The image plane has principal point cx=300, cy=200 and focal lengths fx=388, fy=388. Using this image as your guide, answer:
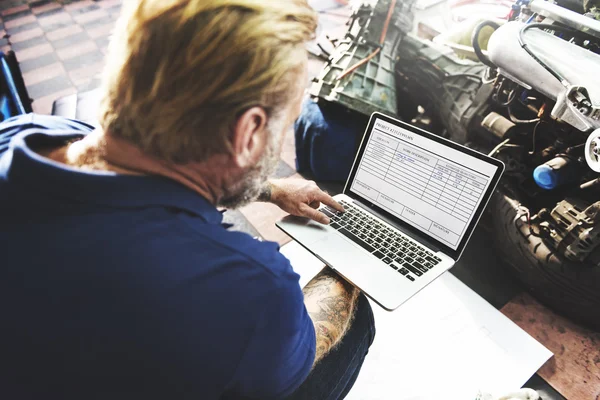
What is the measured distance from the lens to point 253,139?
684 mm

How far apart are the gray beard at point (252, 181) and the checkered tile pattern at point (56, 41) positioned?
8.04 ft

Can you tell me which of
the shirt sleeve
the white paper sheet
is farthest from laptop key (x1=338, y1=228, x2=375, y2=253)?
the shirt sleeve

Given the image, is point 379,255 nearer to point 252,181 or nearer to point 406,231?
point 406,231

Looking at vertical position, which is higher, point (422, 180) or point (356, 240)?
point (422, 180)

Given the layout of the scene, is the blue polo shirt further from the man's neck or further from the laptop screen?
the laptop screen

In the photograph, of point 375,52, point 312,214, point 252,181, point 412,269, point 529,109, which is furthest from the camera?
point 375,52

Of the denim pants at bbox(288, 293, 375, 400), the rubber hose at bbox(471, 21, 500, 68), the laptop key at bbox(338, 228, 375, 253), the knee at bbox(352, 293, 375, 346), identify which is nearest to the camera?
the denim pants at bbox(288, 293, 375, 400)

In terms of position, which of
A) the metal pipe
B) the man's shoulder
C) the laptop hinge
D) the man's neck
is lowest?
the laptop hinge

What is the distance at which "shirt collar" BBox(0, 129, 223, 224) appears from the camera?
56 cm

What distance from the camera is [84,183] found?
0.56 meters

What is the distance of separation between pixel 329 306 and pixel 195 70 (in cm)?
69

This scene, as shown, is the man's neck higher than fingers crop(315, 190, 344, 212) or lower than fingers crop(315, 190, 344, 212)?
higher

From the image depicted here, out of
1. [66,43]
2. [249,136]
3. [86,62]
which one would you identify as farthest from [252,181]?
[66,43]

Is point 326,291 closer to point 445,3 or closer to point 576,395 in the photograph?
point 576,395
